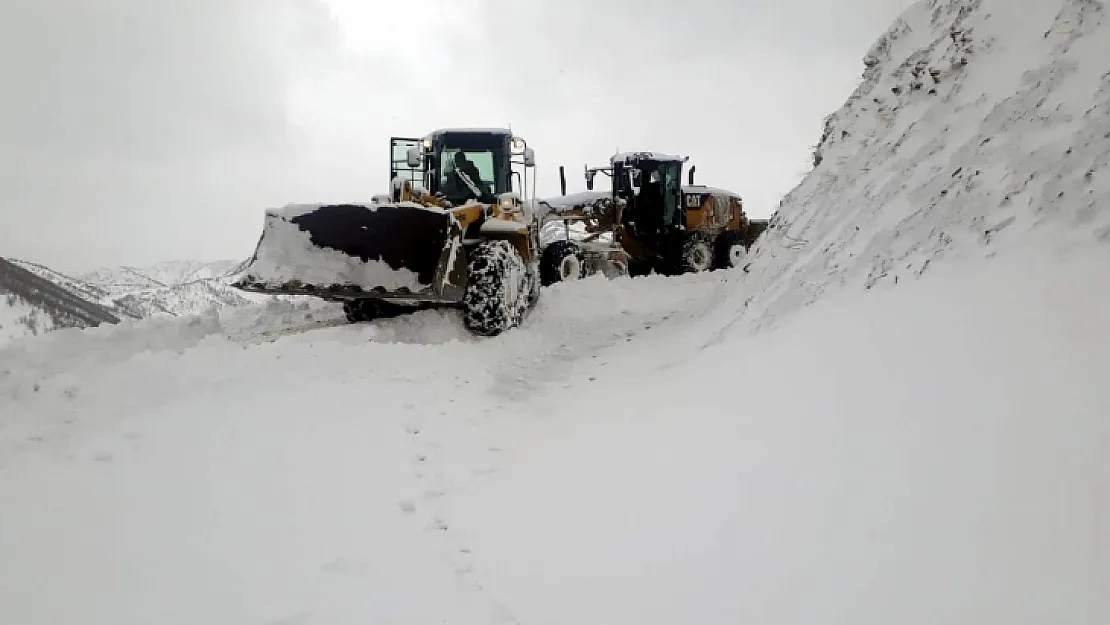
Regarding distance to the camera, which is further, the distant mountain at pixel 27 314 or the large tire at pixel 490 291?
the large tire at pixel 490 291

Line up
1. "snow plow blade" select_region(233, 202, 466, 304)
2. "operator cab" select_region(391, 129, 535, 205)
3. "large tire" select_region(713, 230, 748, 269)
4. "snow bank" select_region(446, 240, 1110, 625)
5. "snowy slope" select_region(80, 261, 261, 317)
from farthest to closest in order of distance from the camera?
"large tire" select_region(713, 230, 748, 269) → "snowy slope" select_region(80, 261, 261, 317) → "operator cab" select_region(391, 129, 535, 205) → "snow plow blade" select_region(233, 202, 466, 304) → "snow bank" select_region(446, 240, 1110, 625)

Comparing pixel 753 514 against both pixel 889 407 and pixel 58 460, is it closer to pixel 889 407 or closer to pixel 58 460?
pixel 889 407

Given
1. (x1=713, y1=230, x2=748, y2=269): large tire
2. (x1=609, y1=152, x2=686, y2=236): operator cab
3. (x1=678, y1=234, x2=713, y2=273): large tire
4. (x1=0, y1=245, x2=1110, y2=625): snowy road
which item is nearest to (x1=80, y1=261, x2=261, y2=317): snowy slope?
(x1=0, y1=245, x2=1110, y2=625): snowy road

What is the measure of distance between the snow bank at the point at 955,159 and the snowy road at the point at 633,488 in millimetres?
508

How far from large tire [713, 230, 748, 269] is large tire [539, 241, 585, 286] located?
4965 mm

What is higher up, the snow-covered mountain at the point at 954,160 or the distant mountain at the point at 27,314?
the snow-covered mountain at the point at 954,160

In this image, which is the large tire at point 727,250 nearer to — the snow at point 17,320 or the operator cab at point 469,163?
the operator cab at point 469,163

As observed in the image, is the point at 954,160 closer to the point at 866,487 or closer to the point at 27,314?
the point at 866,487

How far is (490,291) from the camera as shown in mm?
7762

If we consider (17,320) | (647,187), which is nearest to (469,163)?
(17,320)

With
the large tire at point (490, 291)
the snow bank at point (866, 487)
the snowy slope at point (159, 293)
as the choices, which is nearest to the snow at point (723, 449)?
the snow bank at point (866, 487)

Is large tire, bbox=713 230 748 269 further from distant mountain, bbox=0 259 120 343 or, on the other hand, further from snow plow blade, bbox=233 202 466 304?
distant mountain, bbox=0 259 120 343

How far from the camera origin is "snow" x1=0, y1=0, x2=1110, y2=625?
207 centimetres

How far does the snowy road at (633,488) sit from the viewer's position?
1991 millimetres
